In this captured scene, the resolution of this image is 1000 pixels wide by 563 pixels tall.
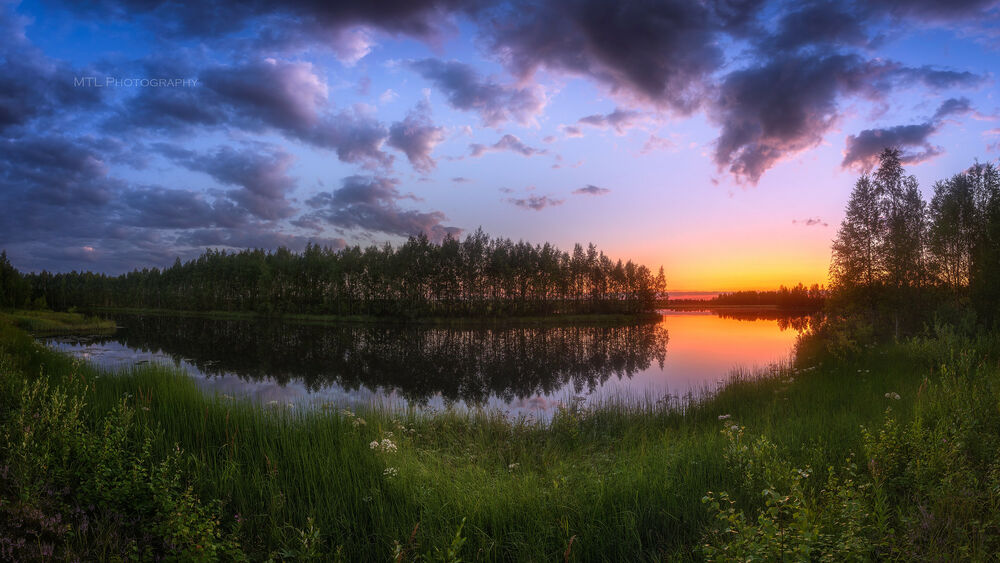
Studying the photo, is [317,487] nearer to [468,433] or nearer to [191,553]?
[191,553]

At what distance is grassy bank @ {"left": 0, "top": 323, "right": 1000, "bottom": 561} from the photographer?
3.67 meters

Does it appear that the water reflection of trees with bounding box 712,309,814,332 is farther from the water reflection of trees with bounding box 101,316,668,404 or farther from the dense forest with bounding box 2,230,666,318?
the water reflection of trees with bounding box 101,316,668,404

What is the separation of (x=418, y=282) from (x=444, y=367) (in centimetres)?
5347

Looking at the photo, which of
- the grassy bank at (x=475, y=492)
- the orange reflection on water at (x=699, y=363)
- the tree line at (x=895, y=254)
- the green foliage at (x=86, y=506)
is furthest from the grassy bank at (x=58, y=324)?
the tree line at (x=895, y=254)

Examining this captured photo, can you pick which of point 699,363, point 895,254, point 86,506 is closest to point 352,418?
Answer: point 86,506

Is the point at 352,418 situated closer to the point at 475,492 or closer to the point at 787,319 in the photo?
the point at 475,492

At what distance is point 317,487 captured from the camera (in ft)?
19.9

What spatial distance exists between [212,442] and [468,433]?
567 centimetres

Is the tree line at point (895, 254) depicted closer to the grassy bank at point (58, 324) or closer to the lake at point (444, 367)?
the lake at point (444, 367)

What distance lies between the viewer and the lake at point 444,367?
734 inches

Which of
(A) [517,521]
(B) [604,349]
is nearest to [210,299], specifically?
(B) [604,349]

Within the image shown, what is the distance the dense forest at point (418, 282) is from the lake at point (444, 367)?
36.2 meters

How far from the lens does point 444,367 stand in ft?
92.8

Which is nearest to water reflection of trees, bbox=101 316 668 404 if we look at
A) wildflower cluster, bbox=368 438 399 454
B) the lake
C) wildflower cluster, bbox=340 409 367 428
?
the lake
